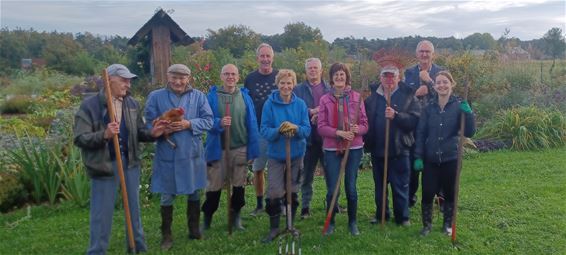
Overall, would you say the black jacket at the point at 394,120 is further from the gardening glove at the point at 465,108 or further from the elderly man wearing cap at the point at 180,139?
the elderly man wearing cap at the point at 180,139

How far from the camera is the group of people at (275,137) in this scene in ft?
15.5

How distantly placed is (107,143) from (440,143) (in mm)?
3172

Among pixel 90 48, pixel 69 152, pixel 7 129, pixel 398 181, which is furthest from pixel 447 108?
pixel 90 48

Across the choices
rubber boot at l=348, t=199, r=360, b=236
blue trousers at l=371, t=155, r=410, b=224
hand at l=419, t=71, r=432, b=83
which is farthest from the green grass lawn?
hand at l=419, t=71, r=432, b=83

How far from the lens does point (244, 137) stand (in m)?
5.43

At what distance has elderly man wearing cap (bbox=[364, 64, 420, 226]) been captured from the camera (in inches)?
210

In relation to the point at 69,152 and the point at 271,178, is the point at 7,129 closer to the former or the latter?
the point at 69,152

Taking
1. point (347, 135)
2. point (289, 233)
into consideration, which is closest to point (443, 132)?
point (347, 135)

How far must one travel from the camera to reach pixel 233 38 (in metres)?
24.4

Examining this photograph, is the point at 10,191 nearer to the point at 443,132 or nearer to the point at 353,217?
the point at 353,217

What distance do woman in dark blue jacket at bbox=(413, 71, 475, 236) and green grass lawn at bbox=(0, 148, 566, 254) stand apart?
1.18 feet

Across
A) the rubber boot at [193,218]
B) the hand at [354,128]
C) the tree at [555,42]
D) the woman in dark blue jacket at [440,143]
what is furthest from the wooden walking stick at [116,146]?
the tree at [555,42]

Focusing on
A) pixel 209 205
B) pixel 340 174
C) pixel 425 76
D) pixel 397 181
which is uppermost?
pixel 425 76

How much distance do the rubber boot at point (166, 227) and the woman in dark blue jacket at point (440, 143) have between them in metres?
2.55
